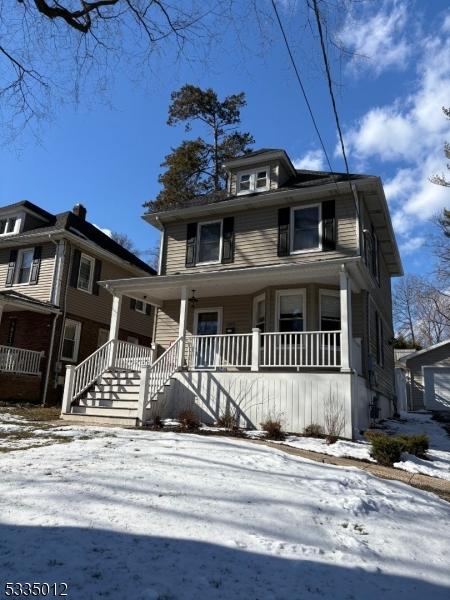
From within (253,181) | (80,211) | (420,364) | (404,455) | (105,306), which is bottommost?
(404,455)

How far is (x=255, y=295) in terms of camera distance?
1351 centimetres

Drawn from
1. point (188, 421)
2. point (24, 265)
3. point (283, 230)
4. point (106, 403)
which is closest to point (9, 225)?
point (24, 265)

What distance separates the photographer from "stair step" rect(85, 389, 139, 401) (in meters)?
11.3

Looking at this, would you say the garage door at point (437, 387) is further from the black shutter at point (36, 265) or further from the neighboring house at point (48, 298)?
the black shutter at point (36, 265)

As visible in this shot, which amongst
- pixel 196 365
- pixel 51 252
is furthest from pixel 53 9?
pixel 51 252

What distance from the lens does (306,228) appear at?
1338 cm

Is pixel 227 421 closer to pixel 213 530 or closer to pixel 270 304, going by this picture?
pixel 270 304

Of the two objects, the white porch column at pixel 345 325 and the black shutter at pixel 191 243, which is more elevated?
the black shutter at pixel 191 243

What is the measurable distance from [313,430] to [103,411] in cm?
488

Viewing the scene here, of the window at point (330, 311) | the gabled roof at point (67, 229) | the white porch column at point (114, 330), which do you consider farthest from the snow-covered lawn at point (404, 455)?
the gabled roof at point (67, 229)

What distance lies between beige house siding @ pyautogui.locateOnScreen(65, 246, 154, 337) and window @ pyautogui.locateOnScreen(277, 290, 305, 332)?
909 cm

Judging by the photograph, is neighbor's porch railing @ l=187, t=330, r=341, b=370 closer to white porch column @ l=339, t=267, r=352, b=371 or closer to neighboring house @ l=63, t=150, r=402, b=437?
neighboring house @ l=63, t=150, r=402, b=437

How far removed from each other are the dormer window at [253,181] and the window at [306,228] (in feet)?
6.06

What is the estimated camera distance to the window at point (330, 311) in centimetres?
1226
